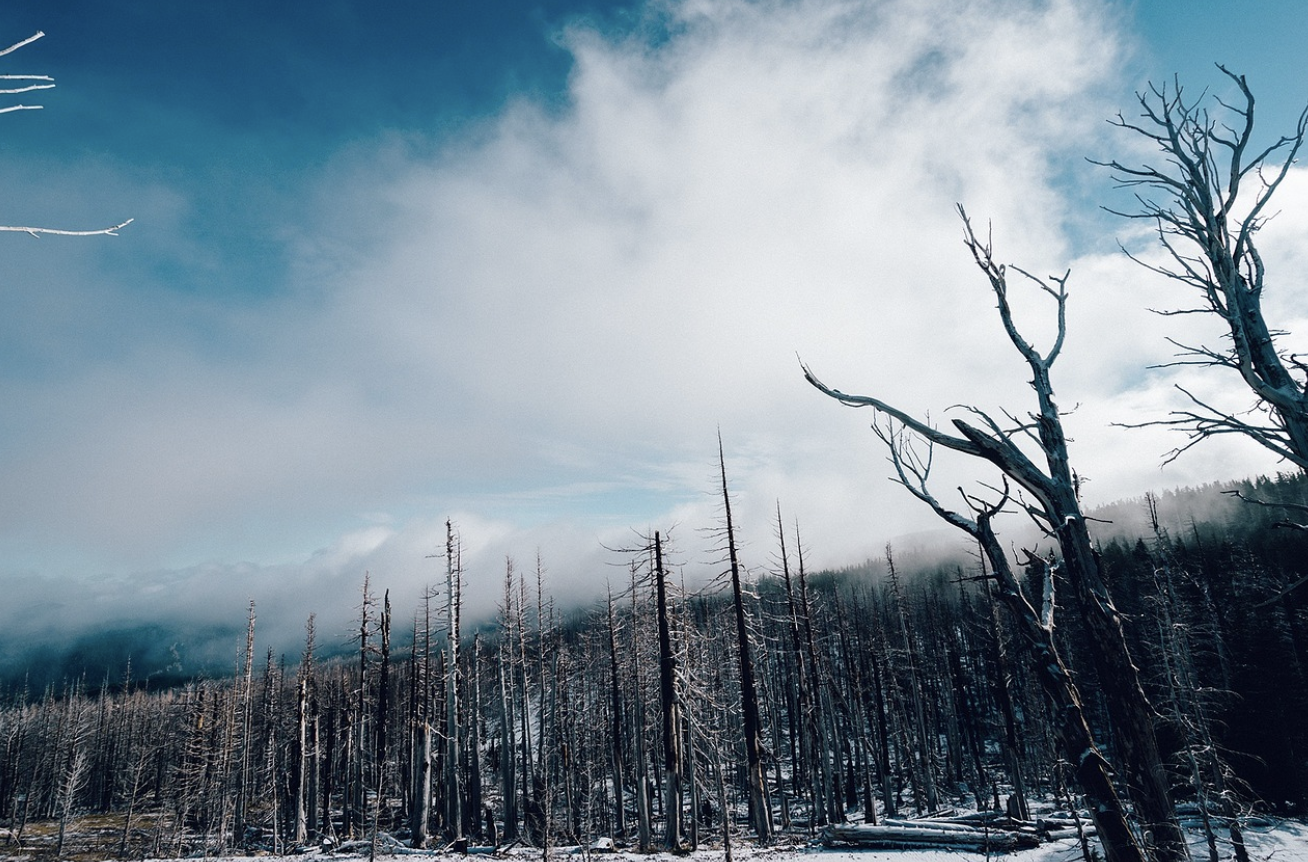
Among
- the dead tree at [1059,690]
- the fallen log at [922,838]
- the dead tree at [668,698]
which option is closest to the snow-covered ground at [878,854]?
the fallen log at [922,838]

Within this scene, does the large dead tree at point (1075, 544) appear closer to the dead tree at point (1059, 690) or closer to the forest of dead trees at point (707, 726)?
the dead tree at point (1059, 690)

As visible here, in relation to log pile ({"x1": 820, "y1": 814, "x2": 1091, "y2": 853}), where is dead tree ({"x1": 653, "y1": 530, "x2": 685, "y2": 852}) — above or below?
above

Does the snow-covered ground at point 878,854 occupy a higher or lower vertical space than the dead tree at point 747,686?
lower

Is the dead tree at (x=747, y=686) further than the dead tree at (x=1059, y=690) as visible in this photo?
Yes

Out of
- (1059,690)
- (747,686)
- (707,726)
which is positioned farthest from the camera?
(707,726)

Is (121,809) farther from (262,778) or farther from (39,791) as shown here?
(262,778)

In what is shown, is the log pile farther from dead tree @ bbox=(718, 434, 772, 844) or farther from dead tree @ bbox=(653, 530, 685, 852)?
dead tree @ bbox=(653, 530, 685, 852)

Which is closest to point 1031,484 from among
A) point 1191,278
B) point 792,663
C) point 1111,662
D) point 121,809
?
point 1111,662

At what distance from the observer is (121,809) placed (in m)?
63.6

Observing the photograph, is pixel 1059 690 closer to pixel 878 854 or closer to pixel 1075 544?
pixel 1075 544

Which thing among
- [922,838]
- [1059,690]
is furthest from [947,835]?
[1059,690]

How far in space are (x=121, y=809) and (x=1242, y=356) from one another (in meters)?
95.4

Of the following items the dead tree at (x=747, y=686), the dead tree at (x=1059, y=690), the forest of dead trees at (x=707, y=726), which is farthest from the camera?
the forest of dead trees at (x=707, y=726)

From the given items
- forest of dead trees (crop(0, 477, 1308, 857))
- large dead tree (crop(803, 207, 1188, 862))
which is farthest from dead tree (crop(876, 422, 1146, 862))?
forest of dead trees (crop(0, 477, 1308, 857))
